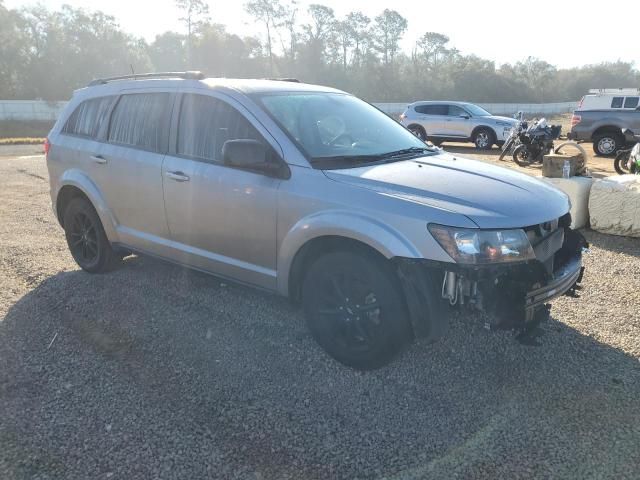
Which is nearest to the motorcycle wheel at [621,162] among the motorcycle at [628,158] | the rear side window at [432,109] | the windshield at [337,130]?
the motorcycle at [628,158]

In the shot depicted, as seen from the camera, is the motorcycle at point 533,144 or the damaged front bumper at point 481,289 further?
the motorcycle at point 533,144

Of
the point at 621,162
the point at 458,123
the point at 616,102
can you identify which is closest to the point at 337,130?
the point at 621,162

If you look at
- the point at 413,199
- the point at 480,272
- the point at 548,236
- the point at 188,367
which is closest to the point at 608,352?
the point at 548,236

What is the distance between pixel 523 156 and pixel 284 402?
12.4m

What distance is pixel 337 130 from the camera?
399 centimetres

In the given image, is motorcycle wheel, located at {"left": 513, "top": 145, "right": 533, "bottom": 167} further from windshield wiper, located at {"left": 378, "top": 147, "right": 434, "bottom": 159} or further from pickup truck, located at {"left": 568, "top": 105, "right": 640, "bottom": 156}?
windshield wiper, located at {"left": 378, "top": 147, "right": 434, "bottom": 159}

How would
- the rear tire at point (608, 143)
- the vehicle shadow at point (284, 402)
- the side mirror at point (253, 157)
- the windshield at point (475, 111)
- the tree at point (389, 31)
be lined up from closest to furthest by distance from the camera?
the vehicle shadow at point (284, 402) → the side mirror at point (253, 157) → the rear tire at point (608, 143) → the windshield at point (475, 111) → the tree at point (389, 31)

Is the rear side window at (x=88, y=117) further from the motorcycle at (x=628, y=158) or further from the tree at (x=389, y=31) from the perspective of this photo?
the tree at (x=389, y=31)

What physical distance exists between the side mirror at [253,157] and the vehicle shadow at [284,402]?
48.7 inches

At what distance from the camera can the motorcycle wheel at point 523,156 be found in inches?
537

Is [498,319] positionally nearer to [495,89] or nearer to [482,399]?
[482,399]

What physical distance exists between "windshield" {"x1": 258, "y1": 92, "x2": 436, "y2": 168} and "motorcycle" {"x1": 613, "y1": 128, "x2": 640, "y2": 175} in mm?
5965

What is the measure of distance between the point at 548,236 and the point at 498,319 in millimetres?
688

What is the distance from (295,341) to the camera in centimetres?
381
